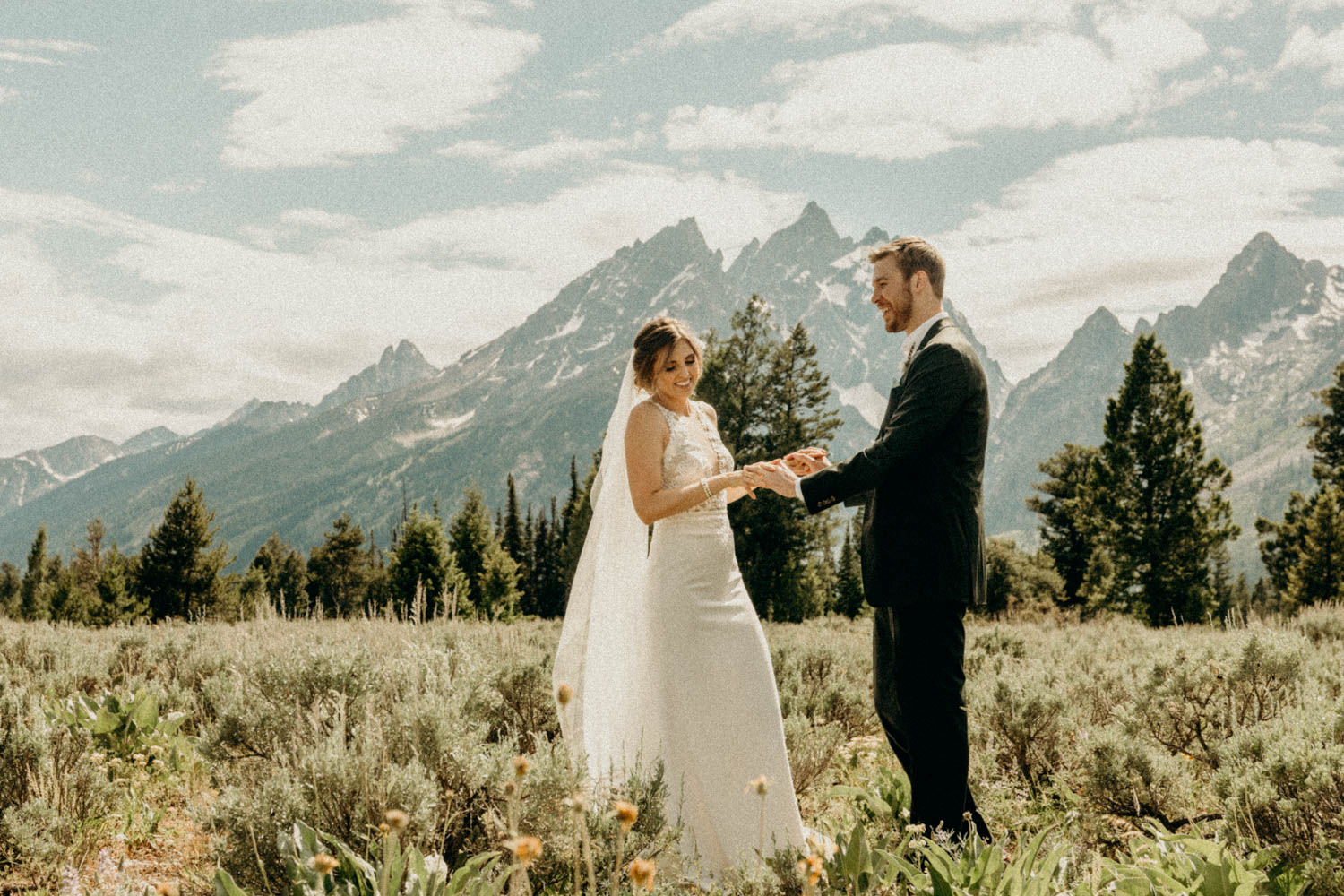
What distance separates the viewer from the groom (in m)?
3.87

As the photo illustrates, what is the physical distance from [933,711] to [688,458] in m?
1.85

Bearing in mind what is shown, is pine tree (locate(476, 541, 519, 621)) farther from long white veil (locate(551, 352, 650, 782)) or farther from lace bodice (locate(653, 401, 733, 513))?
lace bodice (locate(653, 401, 733, 513))

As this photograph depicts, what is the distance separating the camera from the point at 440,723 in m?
3.61

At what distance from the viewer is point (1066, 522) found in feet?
157

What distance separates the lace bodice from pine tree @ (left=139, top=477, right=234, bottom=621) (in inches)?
1356

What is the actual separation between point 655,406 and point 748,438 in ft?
93.7

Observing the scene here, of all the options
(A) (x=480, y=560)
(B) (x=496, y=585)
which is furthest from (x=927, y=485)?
(A) (x=480, y=560)

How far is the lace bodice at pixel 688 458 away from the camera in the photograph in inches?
187

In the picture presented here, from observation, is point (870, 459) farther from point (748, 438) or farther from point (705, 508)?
point (748, 438)

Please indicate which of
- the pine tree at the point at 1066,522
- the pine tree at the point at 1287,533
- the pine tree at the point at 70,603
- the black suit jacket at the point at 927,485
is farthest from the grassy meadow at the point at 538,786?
the pine tree at the point at 1066,522

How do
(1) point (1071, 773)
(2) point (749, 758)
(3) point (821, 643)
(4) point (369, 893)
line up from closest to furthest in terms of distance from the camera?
(4) point (369, 893), (2) point (749, 758), (1) point (1071, 773), (3) point (821, 643)

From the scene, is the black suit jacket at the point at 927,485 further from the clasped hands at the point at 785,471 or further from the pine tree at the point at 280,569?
the pine tree at the point at 280,569

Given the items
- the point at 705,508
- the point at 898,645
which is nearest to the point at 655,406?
the point at 705,508

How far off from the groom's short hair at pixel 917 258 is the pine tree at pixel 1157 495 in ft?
99.4
